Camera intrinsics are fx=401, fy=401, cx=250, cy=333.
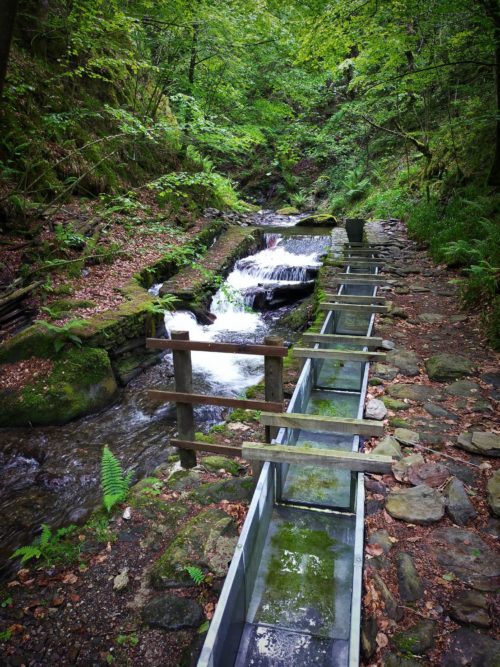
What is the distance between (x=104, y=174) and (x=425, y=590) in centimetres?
1190

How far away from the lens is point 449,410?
13.8 feet

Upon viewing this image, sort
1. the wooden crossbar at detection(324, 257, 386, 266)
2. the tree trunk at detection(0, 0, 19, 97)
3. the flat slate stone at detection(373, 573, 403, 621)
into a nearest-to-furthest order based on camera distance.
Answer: the flat slate stone at detection(373, 573, 403, 621) < the tree trunk at detection(0, 0, 19, 97) < the wooden crossbar at detection(324, 257, 386, 266)

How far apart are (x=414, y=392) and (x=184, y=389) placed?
2.58 metres

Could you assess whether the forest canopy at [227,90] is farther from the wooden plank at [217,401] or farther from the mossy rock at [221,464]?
the mossy rock at [221,464]

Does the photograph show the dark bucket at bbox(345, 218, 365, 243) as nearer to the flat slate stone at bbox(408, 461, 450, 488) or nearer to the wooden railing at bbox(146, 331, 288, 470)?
the wooden railing at bbox(146, 331, 288, 470)

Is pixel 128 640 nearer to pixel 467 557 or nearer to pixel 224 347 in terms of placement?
pixel 467 557

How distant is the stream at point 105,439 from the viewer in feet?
15.2

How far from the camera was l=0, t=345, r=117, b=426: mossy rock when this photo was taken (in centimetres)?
599

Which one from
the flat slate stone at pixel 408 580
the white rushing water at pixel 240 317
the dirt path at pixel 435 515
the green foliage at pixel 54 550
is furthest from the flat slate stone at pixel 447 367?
the green foliage at pixel 54 550

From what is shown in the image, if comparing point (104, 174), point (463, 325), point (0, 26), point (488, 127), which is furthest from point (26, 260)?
point (488, 127)

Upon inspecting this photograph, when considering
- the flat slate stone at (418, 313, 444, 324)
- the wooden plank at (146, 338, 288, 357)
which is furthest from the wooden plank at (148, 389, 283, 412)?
the flat slate stone at (418, 313, 444, 324)

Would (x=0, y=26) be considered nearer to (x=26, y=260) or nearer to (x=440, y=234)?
(x=26, y=260)

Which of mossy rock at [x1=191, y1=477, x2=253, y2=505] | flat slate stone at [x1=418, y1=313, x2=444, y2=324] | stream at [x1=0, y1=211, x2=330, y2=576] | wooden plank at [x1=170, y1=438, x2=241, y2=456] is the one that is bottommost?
stream at [x1=0, y1=211, x2=330, y2=576]

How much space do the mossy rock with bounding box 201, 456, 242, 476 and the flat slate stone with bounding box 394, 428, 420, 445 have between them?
5.98 ft
